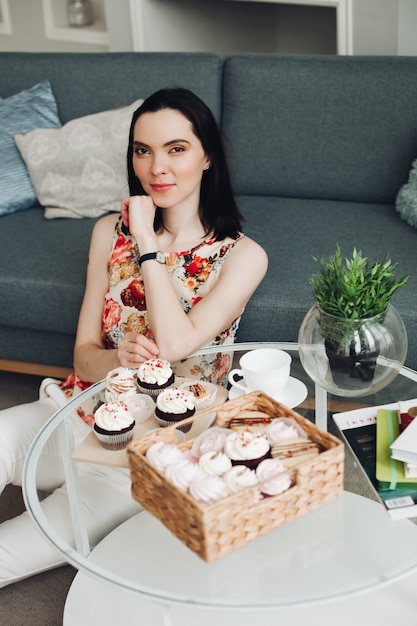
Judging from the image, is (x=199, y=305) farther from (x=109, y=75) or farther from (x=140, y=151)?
(x=109, y=75)

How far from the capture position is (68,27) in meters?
3.89

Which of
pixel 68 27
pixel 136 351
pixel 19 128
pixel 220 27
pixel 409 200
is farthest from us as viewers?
pixel 68 27

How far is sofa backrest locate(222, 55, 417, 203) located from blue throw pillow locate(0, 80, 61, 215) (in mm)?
615

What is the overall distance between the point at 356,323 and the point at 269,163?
1.39 metres

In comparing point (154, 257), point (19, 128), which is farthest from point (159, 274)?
point (19, 128)

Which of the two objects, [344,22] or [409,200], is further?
[344,22]

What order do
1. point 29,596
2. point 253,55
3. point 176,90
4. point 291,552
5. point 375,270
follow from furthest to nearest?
point 253,55
point 176,90
point 29,596
point 375,270
point 291,552

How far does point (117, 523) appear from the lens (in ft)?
4.37

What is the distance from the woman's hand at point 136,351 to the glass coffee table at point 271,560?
1.15 ft

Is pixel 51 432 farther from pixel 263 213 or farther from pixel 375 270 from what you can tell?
pixel 263 213

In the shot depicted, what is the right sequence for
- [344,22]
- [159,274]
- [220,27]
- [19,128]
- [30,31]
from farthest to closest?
[30,31] < [220,27] < [344,22] < [19,128] < [159,274]

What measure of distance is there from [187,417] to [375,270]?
397 mm

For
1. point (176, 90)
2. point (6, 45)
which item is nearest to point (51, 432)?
point (176, 90)

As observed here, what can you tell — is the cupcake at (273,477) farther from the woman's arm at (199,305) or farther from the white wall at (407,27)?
the white wall at (407,27)
